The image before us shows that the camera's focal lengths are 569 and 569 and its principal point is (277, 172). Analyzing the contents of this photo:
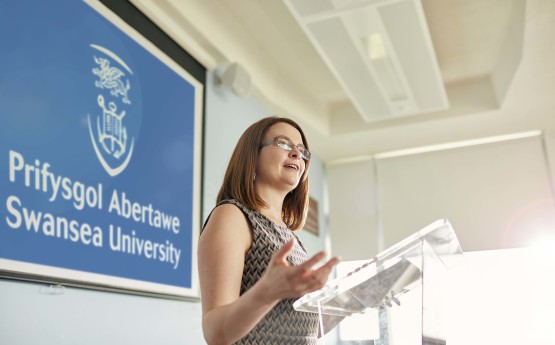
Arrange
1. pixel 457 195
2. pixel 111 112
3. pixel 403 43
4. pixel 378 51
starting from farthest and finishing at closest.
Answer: pixel 457 195
pixel 378 51
pixel 403 43
pixel 111 112

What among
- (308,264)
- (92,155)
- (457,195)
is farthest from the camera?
(457,195)

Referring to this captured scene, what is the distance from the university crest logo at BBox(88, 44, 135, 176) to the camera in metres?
2.38

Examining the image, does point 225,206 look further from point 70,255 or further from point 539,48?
point 539,48

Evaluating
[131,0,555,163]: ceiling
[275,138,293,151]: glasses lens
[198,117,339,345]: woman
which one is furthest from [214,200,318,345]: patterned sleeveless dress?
[131,0,555,163]: ceiling

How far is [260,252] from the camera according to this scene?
1.20 meters

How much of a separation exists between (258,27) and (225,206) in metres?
2.70

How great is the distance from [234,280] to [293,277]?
0.98 feet

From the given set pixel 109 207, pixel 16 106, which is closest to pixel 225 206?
pixel 16 106

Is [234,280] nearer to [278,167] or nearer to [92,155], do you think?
[278,167]

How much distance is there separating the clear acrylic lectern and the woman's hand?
112 mm

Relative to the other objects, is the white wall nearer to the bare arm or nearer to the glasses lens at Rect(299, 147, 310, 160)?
the glasses lens at Rect(299, 147, 310, 160)

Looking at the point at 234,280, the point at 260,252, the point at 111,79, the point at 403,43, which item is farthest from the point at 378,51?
the point at 234,280

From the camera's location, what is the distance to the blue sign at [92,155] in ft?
6.48

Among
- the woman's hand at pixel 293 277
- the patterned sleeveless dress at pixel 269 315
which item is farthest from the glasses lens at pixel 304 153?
the woman's hand at pixel 293 277
